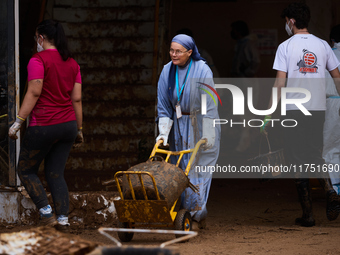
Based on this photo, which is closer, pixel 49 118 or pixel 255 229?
pixel 49 118

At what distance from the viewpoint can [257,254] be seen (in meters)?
5.19

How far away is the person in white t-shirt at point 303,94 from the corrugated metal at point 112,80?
2793mm

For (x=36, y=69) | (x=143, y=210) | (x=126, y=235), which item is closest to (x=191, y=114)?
(x=143, y=210)

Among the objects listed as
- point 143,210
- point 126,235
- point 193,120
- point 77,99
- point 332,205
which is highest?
point 77,99

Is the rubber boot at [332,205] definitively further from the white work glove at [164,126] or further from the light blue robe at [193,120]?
the white work glove at [164,126]

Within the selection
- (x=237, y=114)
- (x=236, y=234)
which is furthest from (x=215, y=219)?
(x=237, y=114)

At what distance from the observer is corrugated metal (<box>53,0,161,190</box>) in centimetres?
877

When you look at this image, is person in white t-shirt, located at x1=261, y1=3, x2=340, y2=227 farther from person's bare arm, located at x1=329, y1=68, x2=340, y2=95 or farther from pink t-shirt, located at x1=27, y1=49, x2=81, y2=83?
pink t-shirt, located at x1=27, y1=49, x2=81, y2=83

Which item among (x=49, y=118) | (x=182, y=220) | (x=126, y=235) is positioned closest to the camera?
(x=49, y=118)

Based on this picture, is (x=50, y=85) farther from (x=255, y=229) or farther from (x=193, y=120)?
(x=255, y=229)

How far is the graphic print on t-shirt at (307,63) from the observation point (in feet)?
20.4

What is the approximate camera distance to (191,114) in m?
6.05

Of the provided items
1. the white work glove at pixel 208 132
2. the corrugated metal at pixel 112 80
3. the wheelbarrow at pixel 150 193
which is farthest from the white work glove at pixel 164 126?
the corrugated metal at pixel 112 80

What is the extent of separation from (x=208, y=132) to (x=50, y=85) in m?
1.72
